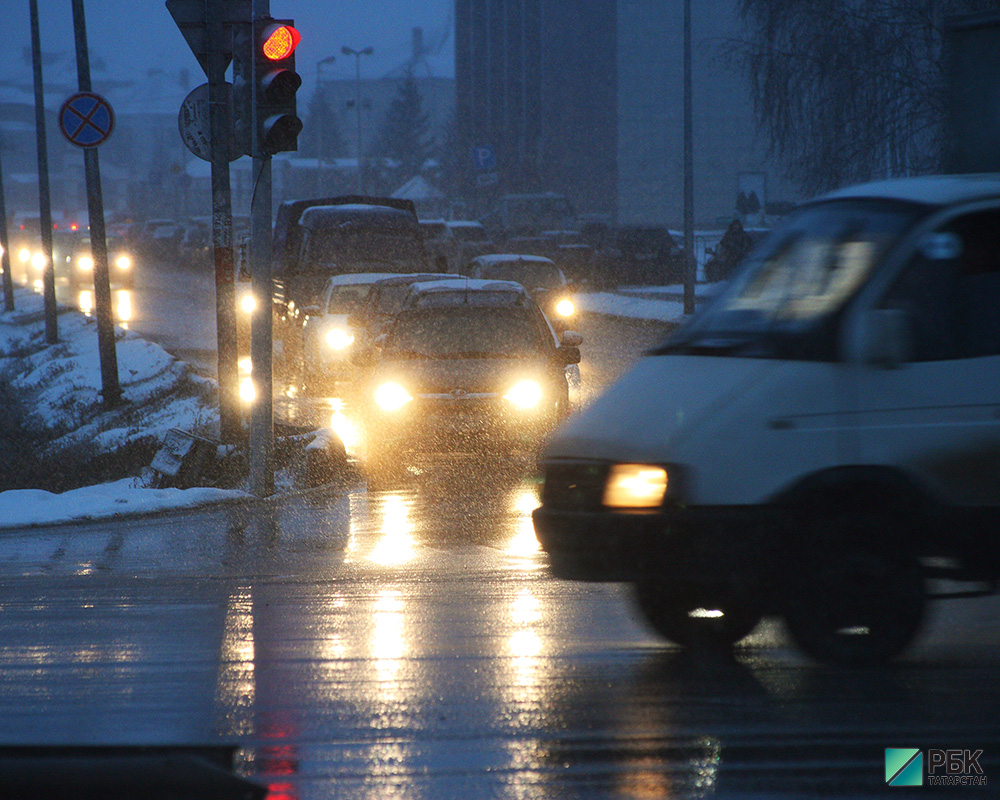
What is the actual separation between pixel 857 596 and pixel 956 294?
→ 4.22 ft

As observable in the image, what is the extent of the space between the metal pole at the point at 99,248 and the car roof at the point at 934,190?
14159 mm

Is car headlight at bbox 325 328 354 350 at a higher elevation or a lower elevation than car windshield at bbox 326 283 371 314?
lower

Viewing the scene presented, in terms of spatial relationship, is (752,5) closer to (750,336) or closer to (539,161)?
(750,336)

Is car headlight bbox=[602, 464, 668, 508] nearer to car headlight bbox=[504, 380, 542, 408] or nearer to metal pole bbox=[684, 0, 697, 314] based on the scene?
car headlight bbox=[504, 380, 542, 408]

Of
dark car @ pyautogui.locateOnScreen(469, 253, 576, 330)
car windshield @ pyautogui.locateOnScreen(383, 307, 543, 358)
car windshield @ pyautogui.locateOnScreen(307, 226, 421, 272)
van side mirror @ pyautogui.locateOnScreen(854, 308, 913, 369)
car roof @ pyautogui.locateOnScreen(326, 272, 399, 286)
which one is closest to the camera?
van side mirror @ pyautogui.locateOnScreen(854, 308, 913, 369)

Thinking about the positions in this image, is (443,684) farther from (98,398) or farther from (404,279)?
(98,398)

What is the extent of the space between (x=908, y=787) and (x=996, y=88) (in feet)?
15.4

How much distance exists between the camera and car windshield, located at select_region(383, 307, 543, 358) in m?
12.7

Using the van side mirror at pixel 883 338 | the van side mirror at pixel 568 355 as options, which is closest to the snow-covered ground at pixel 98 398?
the van side mirror at pixel 568 355

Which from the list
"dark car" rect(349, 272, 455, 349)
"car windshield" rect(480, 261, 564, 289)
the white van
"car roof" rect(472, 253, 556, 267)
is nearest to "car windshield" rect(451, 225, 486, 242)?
"car roof" rect(472, 253, 556, 267)

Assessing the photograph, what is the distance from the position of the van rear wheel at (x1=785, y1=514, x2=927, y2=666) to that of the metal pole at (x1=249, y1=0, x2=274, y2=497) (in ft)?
20.3

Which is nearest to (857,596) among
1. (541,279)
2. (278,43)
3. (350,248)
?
(278,43)

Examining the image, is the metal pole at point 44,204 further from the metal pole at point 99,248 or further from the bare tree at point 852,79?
the bare tree at point 852,79

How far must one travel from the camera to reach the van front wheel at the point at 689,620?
6.27 metres
